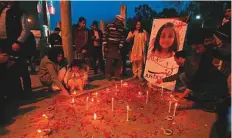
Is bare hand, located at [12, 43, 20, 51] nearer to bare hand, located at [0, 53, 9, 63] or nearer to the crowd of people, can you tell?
the crowd of people

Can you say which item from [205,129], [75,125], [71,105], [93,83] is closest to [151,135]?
[205,129]

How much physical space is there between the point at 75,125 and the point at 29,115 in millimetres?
1073

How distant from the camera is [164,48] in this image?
550cm

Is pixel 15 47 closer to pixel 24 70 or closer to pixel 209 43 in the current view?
pixel 24 70

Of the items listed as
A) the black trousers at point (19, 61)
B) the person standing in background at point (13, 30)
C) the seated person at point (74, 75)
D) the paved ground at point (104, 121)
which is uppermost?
the person standing in background at point (13, 30)

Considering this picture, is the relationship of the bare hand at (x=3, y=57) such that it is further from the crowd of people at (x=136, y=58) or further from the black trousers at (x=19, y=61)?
the black trousers at (x=19, y=61)

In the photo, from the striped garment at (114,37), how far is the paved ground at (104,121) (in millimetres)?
Result: 1760

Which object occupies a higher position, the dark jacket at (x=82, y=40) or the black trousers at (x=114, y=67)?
the dark jacket at (x=82, y=40)

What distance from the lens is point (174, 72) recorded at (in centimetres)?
532

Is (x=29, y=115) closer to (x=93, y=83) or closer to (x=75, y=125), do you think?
(x=75, y=125)

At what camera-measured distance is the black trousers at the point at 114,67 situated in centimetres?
648

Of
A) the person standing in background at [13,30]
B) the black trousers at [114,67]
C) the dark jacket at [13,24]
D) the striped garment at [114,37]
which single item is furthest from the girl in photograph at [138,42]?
the dark jacket at [13,24]

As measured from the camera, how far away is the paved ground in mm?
3416

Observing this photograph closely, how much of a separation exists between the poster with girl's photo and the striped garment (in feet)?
3.25
